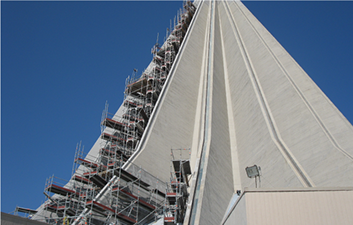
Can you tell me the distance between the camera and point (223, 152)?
14547mm

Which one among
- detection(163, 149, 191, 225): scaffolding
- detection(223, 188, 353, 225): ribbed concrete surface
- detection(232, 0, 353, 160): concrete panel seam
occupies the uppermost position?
detection(232, 0, 353, 160): concrete panel seam

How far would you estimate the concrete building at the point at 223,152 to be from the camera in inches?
333

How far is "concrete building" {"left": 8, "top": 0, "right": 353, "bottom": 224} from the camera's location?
8.45 metres

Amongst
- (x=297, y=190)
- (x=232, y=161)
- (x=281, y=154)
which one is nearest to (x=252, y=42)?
(x=232, y=161)

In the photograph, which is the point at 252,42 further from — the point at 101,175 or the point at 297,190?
the point at 297,190

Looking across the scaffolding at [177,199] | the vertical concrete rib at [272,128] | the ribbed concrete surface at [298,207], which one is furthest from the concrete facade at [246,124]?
the ribbed concrete surface at [298,207]

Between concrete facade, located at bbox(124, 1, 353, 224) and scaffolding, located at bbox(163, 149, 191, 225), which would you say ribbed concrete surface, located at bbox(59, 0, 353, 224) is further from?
scaffolding, located at bbox(163, 149, 191, 225)

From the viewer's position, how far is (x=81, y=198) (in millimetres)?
13500

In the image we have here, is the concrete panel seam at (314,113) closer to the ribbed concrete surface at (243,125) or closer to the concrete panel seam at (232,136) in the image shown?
the ribbed concrete surface at (243,125)

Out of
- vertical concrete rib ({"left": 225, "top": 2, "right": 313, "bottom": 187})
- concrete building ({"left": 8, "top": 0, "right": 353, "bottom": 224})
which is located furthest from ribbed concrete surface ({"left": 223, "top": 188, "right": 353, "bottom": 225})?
vertical concrete rib ({"left": 225, "top": 2, "right": 313, "bottom": 187})

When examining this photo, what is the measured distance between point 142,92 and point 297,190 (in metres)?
14.9

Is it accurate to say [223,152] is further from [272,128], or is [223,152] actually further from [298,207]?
[298,207]

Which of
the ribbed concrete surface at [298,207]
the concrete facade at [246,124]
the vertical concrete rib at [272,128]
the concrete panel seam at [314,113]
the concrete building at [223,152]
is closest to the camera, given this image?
the ribbed concrete surface at [298,207]

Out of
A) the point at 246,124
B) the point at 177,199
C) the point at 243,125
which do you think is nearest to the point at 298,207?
the point at 177,199
